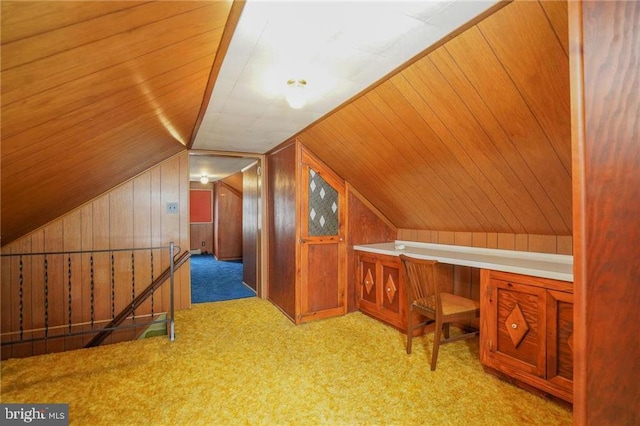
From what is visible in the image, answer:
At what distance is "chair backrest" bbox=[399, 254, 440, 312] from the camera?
2.57m

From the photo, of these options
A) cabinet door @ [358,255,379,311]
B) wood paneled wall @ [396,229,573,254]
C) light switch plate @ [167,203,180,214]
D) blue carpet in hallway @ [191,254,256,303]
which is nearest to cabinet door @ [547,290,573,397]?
wood paneled wall @ [396,229,573,254]

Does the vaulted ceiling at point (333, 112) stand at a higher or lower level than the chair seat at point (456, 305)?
higher

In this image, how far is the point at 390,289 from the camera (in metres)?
3.39

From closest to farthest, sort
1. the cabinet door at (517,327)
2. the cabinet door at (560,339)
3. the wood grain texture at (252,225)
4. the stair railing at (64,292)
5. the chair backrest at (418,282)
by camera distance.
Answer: the cabinet door at (560,339)
the cabinet door at (517,327)
the chair backrest at (418,282)
the stair railing at (64,292)
the wood grain texture at (252,225)

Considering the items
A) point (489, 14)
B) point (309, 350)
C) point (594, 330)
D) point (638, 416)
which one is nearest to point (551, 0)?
point (489, 14)

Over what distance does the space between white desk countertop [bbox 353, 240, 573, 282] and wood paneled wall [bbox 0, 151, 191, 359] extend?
271 centimetres

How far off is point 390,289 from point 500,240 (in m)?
1.21

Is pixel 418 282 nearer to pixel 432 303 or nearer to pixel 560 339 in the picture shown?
pixel 432 303

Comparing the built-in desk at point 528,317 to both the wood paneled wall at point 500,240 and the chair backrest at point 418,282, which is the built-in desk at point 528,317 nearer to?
the wood paneled wall at point 500,240

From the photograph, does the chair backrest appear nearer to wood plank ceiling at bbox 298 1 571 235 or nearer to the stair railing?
wood plank ceiling at bbox 298 1 571 235

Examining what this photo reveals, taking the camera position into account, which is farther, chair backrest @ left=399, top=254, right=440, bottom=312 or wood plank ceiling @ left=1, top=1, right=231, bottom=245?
chair backrest @ left=399, top=254, right=440, bottom=312

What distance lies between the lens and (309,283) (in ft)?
12.1

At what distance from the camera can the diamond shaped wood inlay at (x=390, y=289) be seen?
334 cm

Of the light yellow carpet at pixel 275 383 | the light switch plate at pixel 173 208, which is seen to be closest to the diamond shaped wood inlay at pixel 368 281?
the light yellow carpet at pixel 275 383
